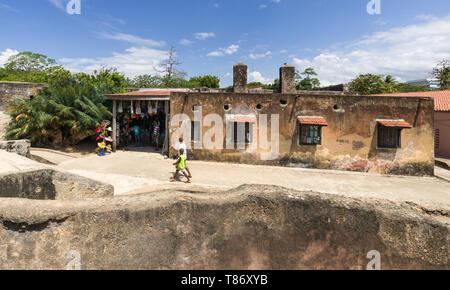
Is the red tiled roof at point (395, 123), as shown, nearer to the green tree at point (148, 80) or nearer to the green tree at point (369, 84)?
the green tree at point (369, 84)

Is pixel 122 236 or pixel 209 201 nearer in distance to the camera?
pixel 122 236

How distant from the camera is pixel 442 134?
43.3ft

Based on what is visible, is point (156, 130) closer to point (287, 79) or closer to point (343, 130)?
point (287, 79)

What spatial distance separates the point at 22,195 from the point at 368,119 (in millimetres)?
11188

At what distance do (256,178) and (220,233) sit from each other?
6.26 meters

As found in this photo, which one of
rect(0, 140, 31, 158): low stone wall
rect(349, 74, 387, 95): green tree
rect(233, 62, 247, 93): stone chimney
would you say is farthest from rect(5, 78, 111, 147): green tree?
rect(349, 74, 387, 95): green tree

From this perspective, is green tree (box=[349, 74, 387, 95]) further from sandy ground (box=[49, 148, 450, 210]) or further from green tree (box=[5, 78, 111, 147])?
green tree (box=[5, 78, 111, 147])

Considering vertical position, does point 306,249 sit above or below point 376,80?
below

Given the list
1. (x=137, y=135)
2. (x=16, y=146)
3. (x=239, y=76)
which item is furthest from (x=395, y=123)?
(x=16, y=146)

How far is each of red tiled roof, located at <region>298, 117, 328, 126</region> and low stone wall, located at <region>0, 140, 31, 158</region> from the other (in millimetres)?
9903
